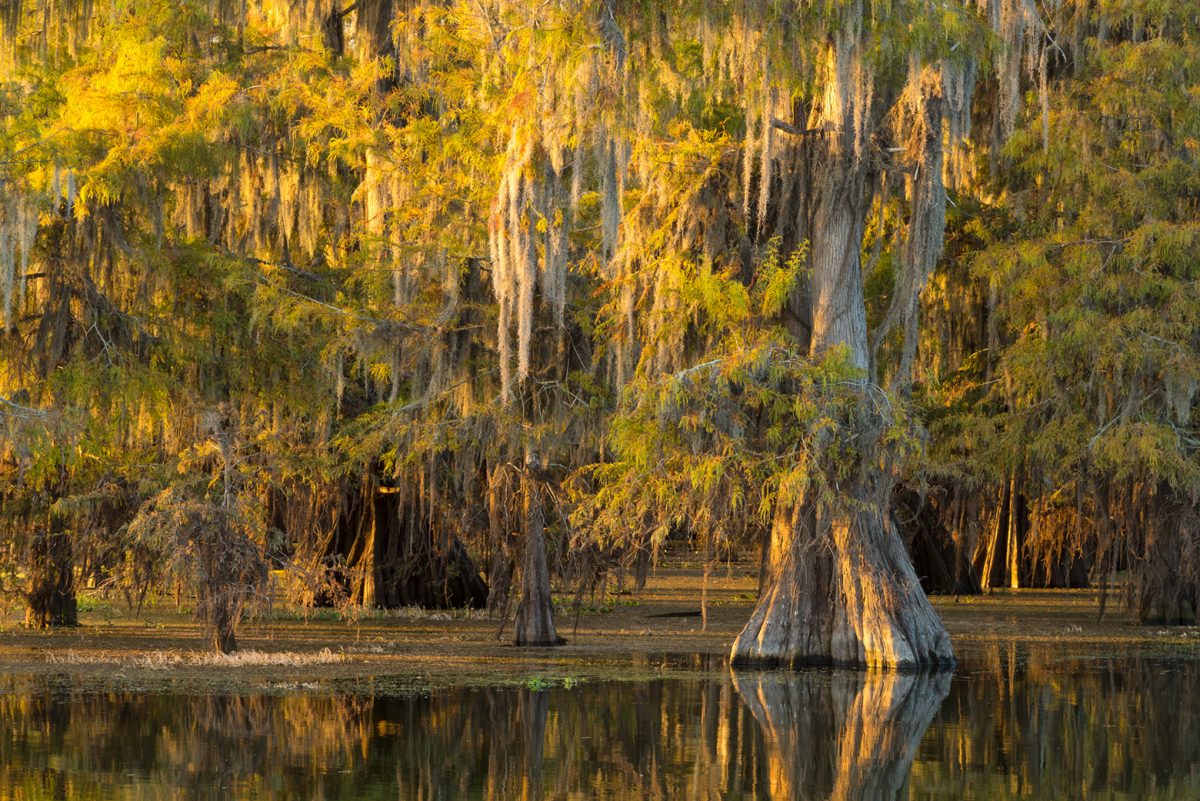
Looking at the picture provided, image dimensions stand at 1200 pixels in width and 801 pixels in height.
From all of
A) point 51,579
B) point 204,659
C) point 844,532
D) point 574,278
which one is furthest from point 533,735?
point 51,579

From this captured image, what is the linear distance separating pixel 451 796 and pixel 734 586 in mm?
31959

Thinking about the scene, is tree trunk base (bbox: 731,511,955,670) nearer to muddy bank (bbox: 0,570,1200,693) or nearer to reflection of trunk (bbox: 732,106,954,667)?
reflection of trunk (bbox: 732,106,954,667)

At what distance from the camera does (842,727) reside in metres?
14.9

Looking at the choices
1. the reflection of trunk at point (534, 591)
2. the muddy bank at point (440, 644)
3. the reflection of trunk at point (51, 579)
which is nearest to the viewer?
the muddy bank at point (440, 644)

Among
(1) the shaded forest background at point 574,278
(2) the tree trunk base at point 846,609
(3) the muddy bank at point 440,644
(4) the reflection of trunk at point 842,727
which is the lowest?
(4) the reflection of trunk at point 842,727

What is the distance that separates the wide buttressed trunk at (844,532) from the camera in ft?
65.3

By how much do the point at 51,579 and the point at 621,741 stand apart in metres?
13.6

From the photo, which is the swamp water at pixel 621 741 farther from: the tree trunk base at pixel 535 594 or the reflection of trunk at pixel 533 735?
the tree trunk base at pixel 535 594

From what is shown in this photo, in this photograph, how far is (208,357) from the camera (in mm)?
23547

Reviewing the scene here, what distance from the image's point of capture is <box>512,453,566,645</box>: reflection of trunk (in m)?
23.0

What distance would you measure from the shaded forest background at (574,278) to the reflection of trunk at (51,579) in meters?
0.06

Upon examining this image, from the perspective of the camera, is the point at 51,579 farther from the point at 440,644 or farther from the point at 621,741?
the point at 621,741

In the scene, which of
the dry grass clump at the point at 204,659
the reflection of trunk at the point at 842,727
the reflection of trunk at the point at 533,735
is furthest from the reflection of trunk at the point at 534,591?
the reflection of trunk at the point at 533,735

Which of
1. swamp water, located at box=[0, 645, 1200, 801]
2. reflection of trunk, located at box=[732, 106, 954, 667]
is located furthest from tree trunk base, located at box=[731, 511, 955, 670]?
swamp water, located at box=[0, 645, 1200, 801]
